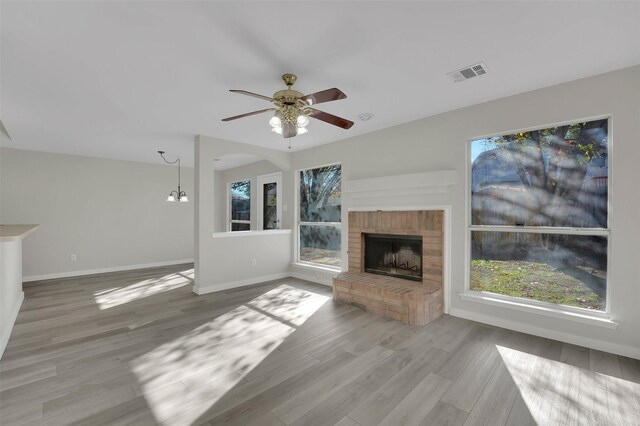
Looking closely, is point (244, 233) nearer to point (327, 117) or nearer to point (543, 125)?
point (327, 117)

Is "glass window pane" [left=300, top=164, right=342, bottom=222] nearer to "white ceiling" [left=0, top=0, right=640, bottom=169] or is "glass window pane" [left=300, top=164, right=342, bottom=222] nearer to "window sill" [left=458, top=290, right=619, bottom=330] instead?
"white ceiling" [left=0, top=0, right=640, bottom=169]

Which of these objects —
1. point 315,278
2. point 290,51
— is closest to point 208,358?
point 290,51

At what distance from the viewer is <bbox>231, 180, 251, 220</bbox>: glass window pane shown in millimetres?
7324

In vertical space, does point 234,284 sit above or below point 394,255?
below

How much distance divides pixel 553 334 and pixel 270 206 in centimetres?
534

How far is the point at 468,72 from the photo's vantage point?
2.62m

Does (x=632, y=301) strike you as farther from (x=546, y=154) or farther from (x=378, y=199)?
(x=378, y=199)

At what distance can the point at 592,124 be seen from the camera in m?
2.79

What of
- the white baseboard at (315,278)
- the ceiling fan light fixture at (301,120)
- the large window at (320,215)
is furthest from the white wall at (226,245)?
the ceiling fan light fixture at (301,120)

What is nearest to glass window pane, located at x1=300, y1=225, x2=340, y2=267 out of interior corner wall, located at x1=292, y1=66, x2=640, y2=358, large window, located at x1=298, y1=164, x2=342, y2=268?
large window, located at x1=298, y1=164, x2=342, y2=268

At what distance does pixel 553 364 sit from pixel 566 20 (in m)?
2.67

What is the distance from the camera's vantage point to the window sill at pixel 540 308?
105 inches

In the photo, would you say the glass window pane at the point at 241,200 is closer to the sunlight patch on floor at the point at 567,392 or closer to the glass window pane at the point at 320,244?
the glass window pane at the point at 320,244

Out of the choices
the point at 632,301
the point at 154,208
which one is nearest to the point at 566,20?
the point at 632,301
